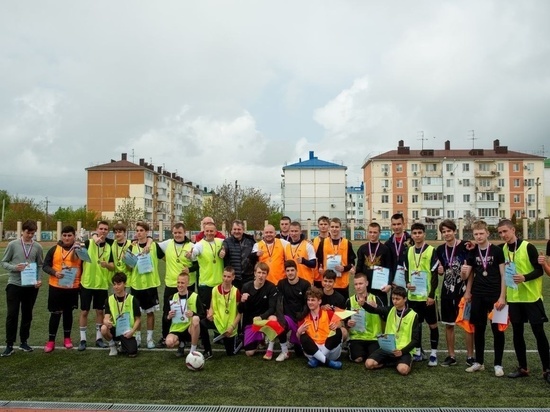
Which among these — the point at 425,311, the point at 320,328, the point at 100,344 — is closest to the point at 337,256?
the point at 320,328

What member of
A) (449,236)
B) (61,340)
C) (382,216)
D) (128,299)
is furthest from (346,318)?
(382,216)

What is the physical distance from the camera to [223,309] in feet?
23.8

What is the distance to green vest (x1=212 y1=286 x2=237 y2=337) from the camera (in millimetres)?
7211

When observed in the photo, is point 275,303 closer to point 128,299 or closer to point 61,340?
point 128,299

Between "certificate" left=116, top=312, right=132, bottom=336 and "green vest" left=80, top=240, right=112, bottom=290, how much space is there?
0.83 metres

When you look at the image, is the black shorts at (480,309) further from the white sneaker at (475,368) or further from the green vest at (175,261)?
the green vest at (175,261)

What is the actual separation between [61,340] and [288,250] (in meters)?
4.12

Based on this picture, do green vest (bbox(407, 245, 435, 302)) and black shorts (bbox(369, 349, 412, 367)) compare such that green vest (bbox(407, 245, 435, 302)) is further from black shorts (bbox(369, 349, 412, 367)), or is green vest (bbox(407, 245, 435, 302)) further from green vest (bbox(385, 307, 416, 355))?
black shorts (bbox(369, 349, 412, 367))

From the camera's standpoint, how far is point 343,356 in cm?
709

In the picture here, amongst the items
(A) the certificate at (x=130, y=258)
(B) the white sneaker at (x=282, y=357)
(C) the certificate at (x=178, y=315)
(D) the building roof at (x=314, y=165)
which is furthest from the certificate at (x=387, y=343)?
(D) the building roof at (x=314, y=165)

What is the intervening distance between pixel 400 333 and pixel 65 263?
500 centimetres

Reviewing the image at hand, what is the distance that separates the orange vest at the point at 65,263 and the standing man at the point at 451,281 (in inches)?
209

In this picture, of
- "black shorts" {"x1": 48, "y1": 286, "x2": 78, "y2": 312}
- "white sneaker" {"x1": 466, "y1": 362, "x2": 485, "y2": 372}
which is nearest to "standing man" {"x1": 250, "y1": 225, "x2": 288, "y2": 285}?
"black shorts" {"x1": 48, "y1": 286, "x2": 78, "y2": 312}

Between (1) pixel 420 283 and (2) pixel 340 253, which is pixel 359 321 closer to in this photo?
Result: (1) pixel 420 283
